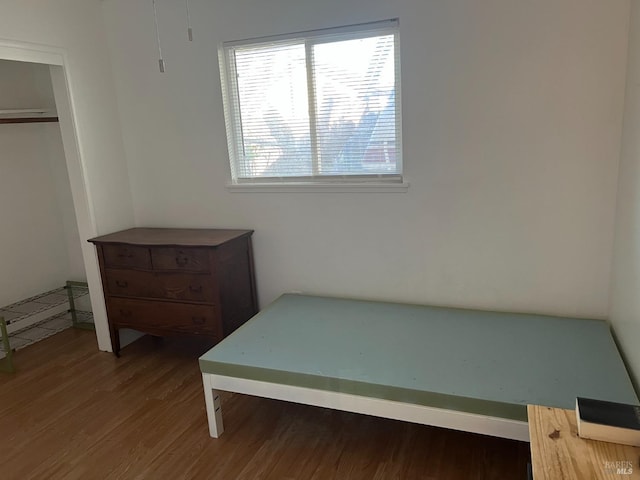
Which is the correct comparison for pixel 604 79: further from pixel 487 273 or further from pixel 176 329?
pixel 176 329

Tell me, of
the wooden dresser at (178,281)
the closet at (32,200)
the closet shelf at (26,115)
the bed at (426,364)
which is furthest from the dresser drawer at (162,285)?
the closet shelf at (26,115)

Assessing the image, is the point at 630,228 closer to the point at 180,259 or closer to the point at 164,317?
the point at 180,259

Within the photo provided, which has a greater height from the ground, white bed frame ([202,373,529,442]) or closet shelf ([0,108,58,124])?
closet shelf ([0,108,58,124])

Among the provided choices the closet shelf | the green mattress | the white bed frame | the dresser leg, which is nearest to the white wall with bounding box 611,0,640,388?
the green mattress

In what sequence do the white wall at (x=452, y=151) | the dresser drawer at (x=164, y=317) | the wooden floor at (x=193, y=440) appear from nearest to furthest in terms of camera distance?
1. the wooden floor at (x=193, y=440)
2. the white wall at (x=452, y=151)
3. the dresser drawer at (x=164, y=317)

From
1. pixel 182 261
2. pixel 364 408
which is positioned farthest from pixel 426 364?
pixel 182 261

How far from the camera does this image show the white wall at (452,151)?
239 centimetres

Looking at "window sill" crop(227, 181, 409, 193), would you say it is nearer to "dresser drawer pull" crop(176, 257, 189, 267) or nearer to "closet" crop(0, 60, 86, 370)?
"dresser drawer pull" crop(176, 257, 189, 267)

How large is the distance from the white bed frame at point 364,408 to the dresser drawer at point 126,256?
108cm

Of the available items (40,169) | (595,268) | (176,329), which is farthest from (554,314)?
(40,169)

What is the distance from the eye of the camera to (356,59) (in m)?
2.81

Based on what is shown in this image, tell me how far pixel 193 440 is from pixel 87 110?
2277 millimetres

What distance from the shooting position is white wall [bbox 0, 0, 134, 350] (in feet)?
9.72

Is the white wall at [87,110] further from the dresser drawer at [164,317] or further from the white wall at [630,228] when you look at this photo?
the white wall at [630,228]
